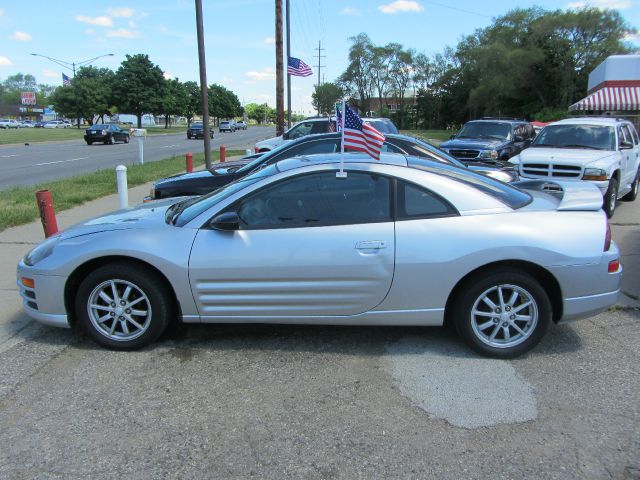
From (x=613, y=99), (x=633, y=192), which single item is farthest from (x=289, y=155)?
(x=613, y=99)

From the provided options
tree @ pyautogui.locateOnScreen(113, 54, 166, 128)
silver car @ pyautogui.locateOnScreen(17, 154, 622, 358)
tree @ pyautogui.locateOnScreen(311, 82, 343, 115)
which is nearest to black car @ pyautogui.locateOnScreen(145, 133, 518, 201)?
silver car @ pyautogui.locateOnScreen(17, 154, 622, 358)

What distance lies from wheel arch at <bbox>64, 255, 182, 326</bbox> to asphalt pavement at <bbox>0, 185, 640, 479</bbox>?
14.4 inches

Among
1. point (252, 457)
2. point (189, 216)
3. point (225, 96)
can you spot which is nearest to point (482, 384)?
point (252, 457)

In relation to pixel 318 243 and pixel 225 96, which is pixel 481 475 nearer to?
pixel 318 243

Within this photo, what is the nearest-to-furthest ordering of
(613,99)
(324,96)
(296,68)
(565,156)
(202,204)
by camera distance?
(202,204) → (565,156) → (296,68) → (613,99) → (324,96)

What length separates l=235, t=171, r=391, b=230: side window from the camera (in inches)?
157

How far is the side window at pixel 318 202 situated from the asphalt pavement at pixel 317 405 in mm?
1046

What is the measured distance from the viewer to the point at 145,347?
165 inches

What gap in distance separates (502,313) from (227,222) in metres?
2.17

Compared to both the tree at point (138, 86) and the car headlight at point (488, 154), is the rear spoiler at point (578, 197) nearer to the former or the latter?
the car headlight at point (488, 154)

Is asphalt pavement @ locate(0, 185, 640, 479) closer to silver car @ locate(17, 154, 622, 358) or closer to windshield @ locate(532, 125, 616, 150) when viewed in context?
silver car @ locate(17, 154, 622, 358)

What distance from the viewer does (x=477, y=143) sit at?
45.8 ft

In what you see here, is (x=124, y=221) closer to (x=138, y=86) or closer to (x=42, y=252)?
(x=42, y=252)

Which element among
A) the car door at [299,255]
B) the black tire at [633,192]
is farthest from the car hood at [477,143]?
the car door at [299,255]
